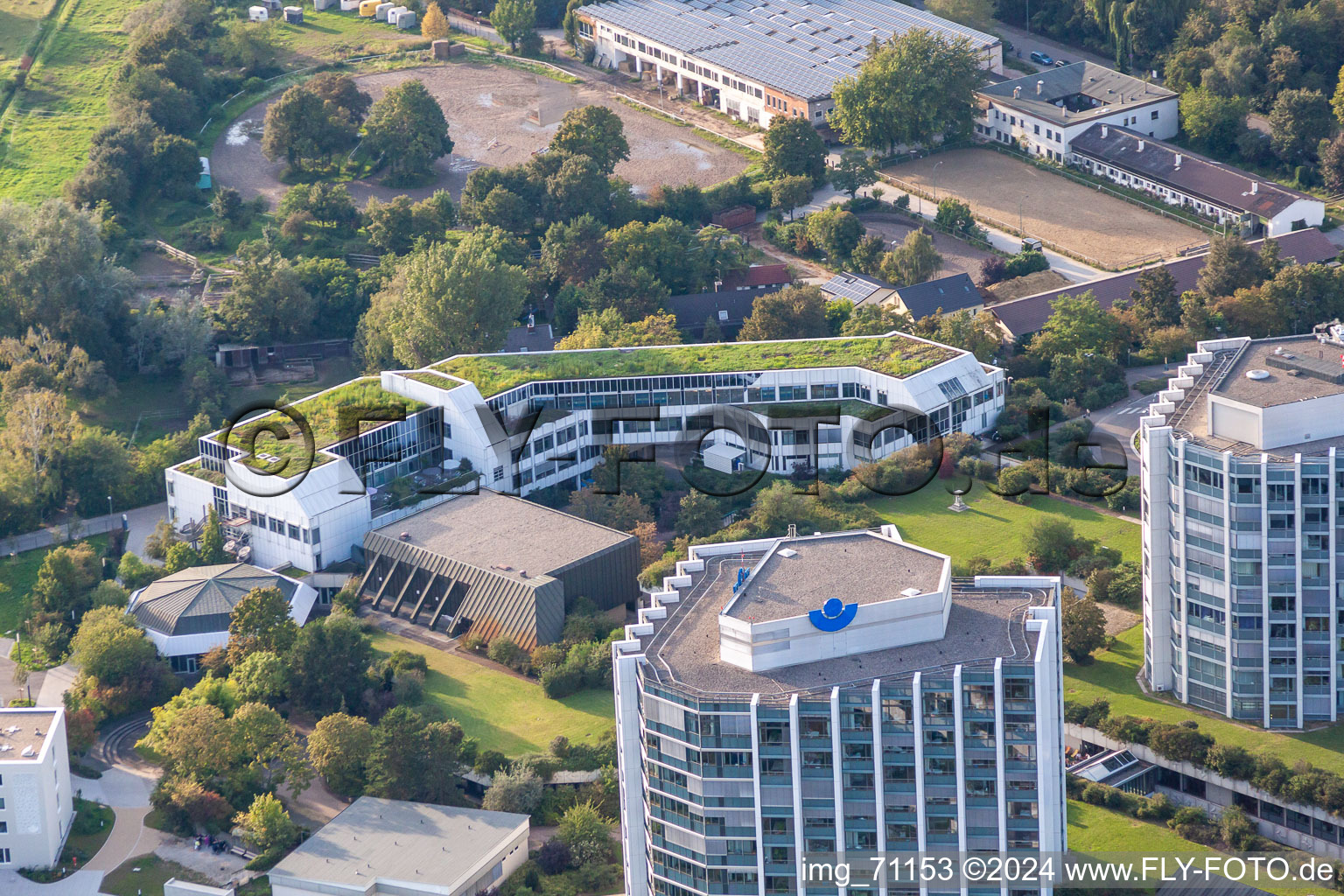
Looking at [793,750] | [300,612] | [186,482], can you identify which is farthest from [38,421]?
[793,750]

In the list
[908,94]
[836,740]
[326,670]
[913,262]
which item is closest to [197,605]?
[326,670]

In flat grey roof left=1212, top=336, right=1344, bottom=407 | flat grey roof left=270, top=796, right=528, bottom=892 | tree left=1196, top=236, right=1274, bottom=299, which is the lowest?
flat grey roof left=270, top=796, right=528, bottom=892

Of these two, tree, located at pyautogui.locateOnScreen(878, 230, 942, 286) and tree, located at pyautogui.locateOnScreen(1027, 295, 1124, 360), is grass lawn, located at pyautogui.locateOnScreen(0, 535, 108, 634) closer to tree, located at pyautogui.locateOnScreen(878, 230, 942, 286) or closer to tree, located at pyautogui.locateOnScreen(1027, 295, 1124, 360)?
tree, located at pyautogui.locateOnScreen(878, 230, 942, 286)

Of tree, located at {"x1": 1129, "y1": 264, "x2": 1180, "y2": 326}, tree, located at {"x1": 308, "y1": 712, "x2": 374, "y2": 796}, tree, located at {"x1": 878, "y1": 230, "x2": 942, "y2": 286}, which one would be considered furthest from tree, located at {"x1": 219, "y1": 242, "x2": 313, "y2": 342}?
tree, located at {"x1": 1129, "y1": 264, "x2": 1180, "y2": 326}

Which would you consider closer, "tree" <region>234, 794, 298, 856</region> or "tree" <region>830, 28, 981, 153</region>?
"tree" <region>234, 794, 298, 856</region>

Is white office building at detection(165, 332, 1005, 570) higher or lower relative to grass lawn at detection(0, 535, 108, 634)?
higher

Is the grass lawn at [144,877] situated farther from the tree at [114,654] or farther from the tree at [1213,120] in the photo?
the tree at [1213,120]

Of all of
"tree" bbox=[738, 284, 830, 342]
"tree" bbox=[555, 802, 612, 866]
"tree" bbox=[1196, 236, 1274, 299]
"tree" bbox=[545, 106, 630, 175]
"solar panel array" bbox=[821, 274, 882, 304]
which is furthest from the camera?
"tree" bbox=[545, 106, 630, 175]
